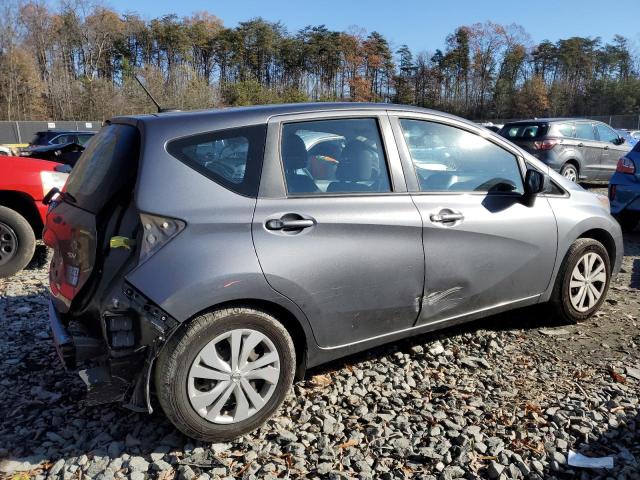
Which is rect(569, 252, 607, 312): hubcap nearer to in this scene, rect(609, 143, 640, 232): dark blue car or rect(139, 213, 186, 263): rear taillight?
rect(139, 213, 186, 263): rear taillight

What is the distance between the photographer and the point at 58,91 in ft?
164

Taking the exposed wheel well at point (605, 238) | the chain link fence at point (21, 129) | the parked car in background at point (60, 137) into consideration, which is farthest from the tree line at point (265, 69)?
the exposed wheel well at point (605, 238)

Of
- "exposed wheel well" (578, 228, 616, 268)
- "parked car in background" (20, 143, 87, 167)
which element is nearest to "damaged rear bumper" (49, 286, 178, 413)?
"exposed wheel well" (578, 228, 616, 268)

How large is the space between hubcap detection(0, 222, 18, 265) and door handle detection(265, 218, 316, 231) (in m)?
4.09

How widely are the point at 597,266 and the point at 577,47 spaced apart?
255 ft

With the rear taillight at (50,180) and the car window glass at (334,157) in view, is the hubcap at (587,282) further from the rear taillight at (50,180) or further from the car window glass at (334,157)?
the rear taillight at (50,180)

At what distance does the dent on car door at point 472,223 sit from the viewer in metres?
3.41

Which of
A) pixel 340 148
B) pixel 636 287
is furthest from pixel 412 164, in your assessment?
pixel 636 287

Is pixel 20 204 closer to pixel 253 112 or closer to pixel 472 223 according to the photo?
pixel 253 112

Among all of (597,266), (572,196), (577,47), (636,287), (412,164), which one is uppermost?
(577,47)

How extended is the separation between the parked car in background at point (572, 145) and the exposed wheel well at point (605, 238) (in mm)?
7726

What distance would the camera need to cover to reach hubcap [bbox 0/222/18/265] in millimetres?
5699

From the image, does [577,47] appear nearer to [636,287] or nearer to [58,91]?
[58,91]

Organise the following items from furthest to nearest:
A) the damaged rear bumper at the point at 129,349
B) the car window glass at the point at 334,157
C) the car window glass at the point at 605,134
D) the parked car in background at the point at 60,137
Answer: the parked car in background at the point at 60,137 < the car window glass at the point at 605,134 < the car window glass at the point at 334,157 < the damaged rear bumper at the point at 129,349
